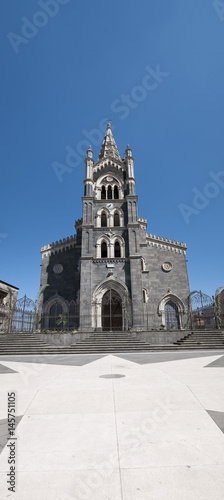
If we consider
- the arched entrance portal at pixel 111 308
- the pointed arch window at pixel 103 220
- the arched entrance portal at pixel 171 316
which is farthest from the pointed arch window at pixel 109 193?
the arched entrance portal at pixel 171 316

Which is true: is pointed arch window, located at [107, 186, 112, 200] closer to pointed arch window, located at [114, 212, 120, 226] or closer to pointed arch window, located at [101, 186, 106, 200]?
pointed arch window, located at [101, 186, 106, 200]

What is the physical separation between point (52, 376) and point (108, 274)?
60.6 ft

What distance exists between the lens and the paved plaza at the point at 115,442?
2414 millimetres

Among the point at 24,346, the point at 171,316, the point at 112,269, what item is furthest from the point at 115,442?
the point at 171,316

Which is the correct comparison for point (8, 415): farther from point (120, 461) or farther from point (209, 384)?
point (209, 384)

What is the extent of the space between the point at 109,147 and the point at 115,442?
129ft

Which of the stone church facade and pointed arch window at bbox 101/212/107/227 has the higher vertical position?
pointed arch window at bbox 101/212/107/227

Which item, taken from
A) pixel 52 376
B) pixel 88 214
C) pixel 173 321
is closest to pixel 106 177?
pixel 88 214

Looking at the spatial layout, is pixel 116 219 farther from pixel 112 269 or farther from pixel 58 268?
pixel 58 268

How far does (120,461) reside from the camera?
9.44 ft

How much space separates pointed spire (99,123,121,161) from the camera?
36097 mm

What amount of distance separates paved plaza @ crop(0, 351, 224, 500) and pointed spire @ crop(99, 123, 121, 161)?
112 feet

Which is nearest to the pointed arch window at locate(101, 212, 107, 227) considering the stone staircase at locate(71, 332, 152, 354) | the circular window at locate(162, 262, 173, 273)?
the circular window at locate(162, 262, 173, 273)

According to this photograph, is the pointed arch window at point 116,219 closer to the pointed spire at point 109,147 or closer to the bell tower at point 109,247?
the bell tower at point 109,247
